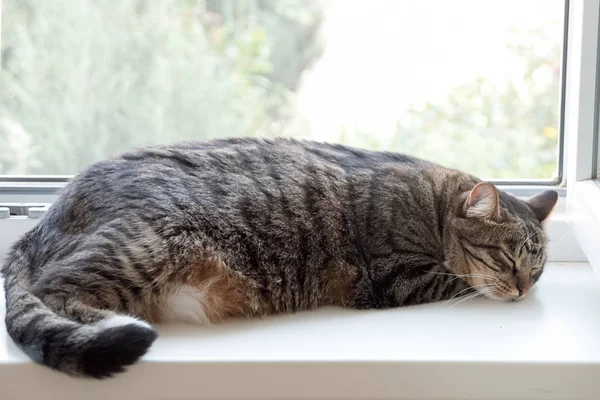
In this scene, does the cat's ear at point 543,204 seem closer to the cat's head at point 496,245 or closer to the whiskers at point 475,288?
the cat's head at point 496,245

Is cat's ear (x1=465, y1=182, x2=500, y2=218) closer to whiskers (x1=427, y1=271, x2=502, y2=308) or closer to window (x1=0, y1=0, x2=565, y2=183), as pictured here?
whiskers (x1=427, y1=271, x2=502, y2=308)

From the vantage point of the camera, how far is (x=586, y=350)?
130cm

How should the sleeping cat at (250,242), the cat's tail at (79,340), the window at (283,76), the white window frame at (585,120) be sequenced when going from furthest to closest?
the window at (283,76) < the white window frame at (585,120) < the sleeping cat at (250,242) < the cat's tail at (79,340)

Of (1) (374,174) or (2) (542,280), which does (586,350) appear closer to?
(2) (542,280)

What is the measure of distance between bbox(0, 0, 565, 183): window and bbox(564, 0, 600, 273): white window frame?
0.96 feet

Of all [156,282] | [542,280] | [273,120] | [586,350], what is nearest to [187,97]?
[273,120]

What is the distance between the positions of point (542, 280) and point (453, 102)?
51 cm

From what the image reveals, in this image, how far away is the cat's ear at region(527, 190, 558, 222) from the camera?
170 cm

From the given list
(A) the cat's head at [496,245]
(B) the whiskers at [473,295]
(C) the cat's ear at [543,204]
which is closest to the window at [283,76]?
(C) the cat's ear at [543,204]

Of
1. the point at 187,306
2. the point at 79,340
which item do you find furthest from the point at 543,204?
the point at 79,340

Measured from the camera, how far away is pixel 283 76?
1913 mm

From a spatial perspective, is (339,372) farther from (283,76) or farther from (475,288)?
(283,76)

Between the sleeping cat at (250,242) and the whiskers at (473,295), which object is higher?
the sleeping cat at (250,242)

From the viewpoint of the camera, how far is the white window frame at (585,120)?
1523mm
